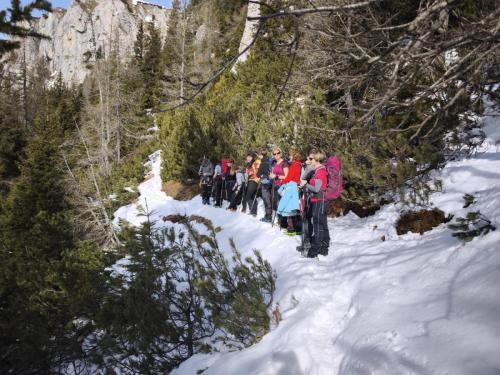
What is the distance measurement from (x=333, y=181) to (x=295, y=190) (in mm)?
1598

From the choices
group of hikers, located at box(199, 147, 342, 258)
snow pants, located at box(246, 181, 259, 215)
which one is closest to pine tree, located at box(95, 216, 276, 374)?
group of hikers, located at box(199, 147, 342, 258)

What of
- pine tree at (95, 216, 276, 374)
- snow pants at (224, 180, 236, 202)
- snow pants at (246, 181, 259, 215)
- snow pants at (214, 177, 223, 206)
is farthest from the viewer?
snow pants at (214, 177, 223, 206)

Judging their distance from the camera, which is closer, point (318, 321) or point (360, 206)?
point (318, 321)

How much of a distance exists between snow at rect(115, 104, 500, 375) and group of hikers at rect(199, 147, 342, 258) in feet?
1.70

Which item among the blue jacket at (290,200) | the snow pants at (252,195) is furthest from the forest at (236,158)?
the snow pants at (252,195)

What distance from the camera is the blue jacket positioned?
6.83m

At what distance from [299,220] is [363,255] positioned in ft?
8.05

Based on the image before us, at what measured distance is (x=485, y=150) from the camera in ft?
20.4

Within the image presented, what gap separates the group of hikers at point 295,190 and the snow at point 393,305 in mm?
517

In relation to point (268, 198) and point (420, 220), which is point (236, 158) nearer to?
point (268, 198)

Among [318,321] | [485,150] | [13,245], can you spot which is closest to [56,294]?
[13,245]

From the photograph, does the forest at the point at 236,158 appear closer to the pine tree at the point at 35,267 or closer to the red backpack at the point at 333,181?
the pine tree at the point at 35,267

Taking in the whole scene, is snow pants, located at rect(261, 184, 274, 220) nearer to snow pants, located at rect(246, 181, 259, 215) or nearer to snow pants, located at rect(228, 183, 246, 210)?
snow pants, located at rect(246, 181, 259, 215)

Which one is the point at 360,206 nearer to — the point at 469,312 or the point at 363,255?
the point at 363,255
